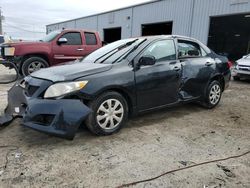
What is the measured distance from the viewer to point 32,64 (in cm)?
831

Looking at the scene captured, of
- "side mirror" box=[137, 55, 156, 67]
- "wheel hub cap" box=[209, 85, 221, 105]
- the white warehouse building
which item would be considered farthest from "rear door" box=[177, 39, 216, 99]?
the white warehouse building

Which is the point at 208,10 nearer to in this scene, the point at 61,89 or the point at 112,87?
the point at 112,87

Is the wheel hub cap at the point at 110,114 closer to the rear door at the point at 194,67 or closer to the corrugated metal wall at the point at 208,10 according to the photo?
the rear door at the point at 194,67

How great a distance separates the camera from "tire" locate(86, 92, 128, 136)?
11.9 ft

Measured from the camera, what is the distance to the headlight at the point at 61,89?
11.1 feet

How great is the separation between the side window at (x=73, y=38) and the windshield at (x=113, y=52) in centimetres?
436

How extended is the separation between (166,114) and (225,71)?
187 cm

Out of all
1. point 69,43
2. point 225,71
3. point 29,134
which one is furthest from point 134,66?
point 69,43

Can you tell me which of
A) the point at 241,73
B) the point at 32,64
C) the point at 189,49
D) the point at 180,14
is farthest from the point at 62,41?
the point at 180,14

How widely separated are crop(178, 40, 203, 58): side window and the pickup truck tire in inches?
202

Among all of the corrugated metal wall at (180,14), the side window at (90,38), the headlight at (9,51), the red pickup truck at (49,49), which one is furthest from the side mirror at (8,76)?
the corrugated metal wall at (180,14)

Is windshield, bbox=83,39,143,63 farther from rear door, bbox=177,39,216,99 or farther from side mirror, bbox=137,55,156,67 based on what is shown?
rear door, bbox=177,39,216,99

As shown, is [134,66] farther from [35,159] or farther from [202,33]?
[202,33]

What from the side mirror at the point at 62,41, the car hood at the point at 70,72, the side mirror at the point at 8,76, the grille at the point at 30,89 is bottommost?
the side mirror at the point at 8,76
